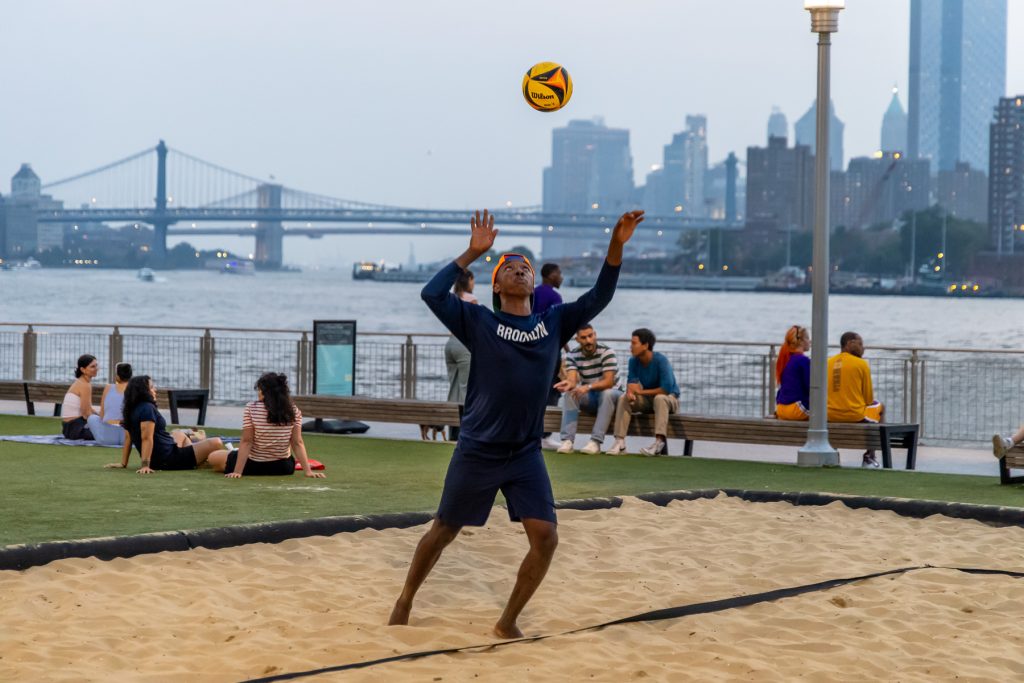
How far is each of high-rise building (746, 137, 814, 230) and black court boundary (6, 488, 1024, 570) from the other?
134 m

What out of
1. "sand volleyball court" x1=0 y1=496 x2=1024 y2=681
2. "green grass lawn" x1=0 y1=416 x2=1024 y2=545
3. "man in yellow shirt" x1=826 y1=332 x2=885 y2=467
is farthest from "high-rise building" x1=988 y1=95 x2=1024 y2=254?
"sand volleyball court" x1=0 y1=496 x2=1024 y2=681

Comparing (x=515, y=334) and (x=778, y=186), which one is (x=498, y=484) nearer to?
(x=515, y=334)

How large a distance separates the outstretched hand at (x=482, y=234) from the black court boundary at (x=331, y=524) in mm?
2851

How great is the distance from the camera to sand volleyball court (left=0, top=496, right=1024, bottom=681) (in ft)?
20.1

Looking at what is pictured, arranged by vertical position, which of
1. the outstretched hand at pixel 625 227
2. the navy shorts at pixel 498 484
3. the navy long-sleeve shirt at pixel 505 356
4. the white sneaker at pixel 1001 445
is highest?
the outstretched hand at pixel 625 227

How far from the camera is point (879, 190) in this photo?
15925 cm

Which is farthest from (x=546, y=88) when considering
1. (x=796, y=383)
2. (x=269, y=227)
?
(x=269, y=227)

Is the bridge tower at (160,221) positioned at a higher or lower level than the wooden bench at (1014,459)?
higher

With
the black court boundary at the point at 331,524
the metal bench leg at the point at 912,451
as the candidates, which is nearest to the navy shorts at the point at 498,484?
the black court boundary at the point at 331,524

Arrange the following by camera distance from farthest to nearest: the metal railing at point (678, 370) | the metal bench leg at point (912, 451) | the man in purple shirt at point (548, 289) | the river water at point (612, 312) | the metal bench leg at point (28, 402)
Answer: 1. the river water at point (612, 312)
2. the metal bench leg at point (28, 402)
3. the metal railing at point (678, 370)
4. the metal bench leg at point (912, 451)
5. the man in purple shirt at point (548, 289)

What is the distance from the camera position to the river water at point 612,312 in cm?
8769

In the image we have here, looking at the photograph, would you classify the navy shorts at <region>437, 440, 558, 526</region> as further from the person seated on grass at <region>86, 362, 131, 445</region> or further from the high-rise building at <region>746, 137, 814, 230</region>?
the high-rise building at <region>746, 137, 814, 230</region>

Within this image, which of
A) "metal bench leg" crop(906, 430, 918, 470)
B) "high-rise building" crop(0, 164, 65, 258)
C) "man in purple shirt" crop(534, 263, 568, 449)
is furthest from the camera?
"high-rise building" crop(0, 164, 65, 258)

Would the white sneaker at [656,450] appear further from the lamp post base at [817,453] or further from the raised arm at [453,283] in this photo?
the raised arm at [453,283]
